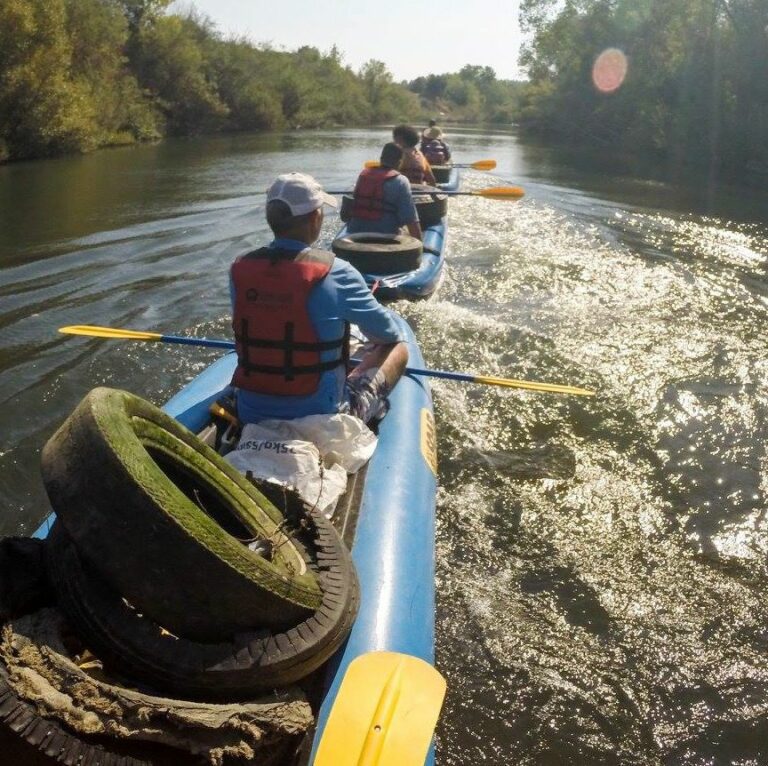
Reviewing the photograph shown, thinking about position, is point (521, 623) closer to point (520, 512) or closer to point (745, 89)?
point (520, 512)

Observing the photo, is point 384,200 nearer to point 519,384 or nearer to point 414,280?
point 414,280

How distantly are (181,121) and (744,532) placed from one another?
25.1m

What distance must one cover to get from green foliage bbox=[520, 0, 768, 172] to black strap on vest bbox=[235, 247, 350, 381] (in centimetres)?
1969

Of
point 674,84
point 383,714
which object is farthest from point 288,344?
point 674,84

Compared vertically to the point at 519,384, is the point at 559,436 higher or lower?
lower

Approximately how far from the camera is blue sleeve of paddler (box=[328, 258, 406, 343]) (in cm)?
276

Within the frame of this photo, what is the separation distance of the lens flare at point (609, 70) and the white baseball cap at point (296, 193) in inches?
1161

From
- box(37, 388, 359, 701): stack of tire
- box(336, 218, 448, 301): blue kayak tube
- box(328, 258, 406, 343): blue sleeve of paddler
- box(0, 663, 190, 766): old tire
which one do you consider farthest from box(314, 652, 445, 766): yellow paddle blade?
box(336, 218, 448, 301): blue kayak tube

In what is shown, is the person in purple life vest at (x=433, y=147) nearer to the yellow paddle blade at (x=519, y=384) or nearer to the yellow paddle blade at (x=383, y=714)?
the yellow paddle blade at (x=519, y=384)

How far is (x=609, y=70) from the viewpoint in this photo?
30.5 metres

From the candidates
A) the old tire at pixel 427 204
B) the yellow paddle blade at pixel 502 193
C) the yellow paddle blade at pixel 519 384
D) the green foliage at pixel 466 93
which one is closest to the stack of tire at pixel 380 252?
the old tire at pixel 427 204

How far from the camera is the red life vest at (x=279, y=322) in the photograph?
2.67 metres

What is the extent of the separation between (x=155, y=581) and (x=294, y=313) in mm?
1286

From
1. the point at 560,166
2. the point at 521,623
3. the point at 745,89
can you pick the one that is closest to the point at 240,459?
the point at 521,623
